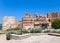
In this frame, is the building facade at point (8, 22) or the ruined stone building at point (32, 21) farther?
the building facade at point (8, 22)

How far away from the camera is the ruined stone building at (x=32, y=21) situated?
29669 mm

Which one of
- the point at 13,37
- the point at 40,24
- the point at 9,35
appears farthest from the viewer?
the point at 40,24

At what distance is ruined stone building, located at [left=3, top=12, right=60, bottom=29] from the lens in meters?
29.7

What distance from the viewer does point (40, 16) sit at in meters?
30.8

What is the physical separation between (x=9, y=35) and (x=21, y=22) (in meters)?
17.1

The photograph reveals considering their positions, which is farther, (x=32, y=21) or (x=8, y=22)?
(x=8, y=22)

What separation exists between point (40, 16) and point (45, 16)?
1.04m

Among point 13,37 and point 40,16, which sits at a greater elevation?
point 40,16

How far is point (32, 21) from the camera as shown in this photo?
30375mm

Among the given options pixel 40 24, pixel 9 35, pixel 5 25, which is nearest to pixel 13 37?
pixel 9 35

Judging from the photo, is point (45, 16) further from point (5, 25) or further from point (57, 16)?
point (5, 25)

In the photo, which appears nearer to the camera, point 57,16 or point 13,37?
point 13,37

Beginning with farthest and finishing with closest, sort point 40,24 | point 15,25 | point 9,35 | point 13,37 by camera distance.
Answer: point 15,25, point 40,24, point 9,35, point 13,37

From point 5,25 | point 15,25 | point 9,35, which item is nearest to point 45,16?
point 15,25
